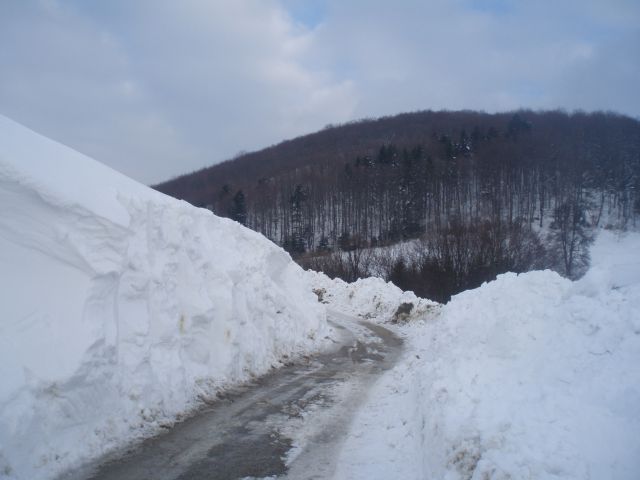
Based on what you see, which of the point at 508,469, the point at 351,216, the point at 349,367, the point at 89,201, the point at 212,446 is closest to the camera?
the point at 508,469

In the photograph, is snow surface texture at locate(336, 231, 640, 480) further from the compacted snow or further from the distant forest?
the distant forest

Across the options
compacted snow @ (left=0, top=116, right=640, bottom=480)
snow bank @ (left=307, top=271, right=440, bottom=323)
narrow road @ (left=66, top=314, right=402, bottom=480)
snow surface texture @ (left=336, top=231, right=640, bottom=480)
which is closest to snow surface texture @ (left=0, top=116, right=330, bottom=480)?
compacted snow @ (left=0, top=116, right=640, bottom=480)

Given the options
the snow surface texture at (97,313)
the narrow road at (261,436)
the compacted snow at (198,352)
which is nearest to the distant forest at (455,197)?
the narrow road at (261,436)

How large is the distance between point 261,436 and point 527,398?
158 inches

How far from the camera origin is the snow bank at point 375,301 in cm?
2295

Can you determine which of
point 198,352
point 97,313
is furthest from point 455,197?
point 97,313

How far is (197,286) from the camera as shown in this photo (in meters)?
10.4

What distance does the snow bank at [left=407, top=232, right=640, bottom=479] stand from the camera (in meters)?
4.47

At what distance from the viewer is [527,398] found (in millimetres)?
5562

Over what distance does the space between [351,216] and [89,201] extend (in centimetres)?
6729

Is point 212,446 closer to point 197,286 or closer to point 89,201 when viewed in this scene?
point 197,286

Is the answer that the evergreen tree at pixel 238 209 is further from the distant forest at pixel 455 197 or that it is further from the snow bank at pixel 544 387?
the snow bank at pixel 544 387

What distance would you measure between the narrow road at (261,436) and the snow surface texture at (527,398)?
0.49 meters

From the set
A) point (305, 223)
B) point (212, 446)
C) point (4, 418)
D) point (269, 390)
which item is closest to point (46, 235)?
point (4, 418)
